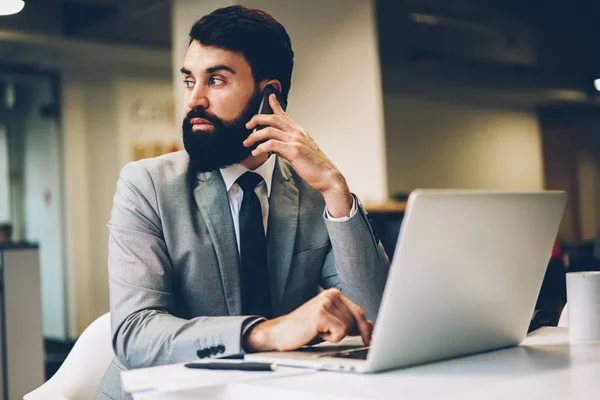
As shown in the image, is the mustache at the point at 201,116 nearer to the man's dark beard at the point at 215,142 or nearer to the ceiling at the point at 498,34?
the man's dark beard at the point at 215,142

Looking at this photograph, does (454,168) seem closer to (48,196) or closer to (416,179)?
(416,179)

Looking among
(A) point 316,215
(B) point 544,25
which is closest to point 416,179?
(B) point 544,25

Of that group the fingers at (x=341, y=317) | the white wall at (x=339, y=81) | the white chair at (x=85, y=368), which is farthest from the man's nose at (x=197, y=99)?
the white wall at (x=339, y=81)

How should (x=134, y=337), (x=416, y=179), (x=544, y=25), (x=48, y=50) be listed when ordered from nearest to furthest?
(x=134, y=337) → (x=48, y=50) → (x=544, y=25) → (x=416, y=179)

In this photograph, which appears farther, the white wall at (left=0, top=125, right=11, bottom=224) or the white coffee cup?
the white wall at (left=0, top=125, right=11, bottom=224)

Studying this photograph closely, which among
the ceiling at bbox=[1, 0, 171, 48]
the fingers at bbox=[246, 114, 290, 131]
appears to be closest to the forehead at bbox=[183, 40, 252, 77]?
the fingers at bbox=[246, 114, 290, 131]

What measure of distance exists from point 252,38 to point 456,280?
3.03 ft

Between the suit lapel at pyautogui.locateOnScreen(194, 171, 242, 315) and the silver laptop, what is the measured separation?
0.38 metres

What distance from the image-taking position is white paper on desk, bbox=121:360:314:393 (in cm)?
101

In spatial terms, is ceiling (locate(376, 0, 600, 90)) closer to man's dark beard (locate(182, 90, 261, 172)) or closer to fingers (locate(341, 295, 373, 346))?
man's dark beard (locate(182, 90, 261, 172))

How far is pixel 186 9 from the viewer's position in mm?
6223

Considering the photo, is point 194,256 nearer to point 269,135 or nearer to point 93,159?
point 269,135

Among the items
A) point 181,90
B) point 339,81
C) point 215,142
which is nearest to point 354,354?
point 215,142

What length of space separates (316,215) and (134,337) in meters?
0.59
